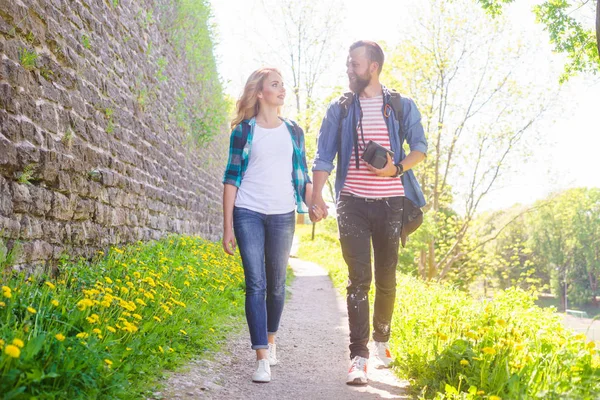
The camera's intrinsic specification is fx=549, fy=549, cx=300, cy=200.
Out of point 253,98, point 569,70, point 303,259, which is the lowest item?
point 303,259

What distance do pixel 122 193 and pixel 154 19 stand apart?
3079mm

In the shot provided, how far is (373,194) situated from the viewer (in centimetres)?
370

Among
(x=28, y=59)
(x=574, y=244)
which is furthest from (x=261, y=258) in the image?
(x=574, y=244)

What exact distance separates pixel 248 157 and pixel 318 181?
0.50 meters

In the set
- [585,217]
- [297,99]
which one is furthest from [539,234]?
[297,99]

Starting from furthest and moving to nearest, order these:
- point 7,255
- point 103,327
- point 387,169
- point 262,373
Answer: point 387,169, point 262,373, point 7,255, point 103,327

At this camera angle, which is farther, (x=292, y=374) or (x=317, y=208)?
(x=292, y=374)

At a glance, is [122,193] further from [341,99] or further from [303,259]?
[303,259]

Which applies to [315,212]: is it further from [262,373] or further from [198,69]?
[198,69]

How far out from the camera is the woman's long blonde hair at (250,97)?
12.4 feet

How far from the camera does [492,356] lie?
2.82 metres

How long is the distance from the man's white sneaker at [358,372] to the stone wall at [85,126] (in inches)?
87.3

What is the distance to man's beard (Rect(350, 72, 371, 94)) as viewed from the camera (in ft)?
12.5

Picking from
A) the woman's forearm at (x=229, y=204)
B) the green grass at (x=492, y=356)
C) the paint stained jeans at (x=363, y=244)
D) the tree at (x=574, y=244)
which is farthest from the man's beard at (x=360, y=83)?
the tree at (x=574, y=244)
